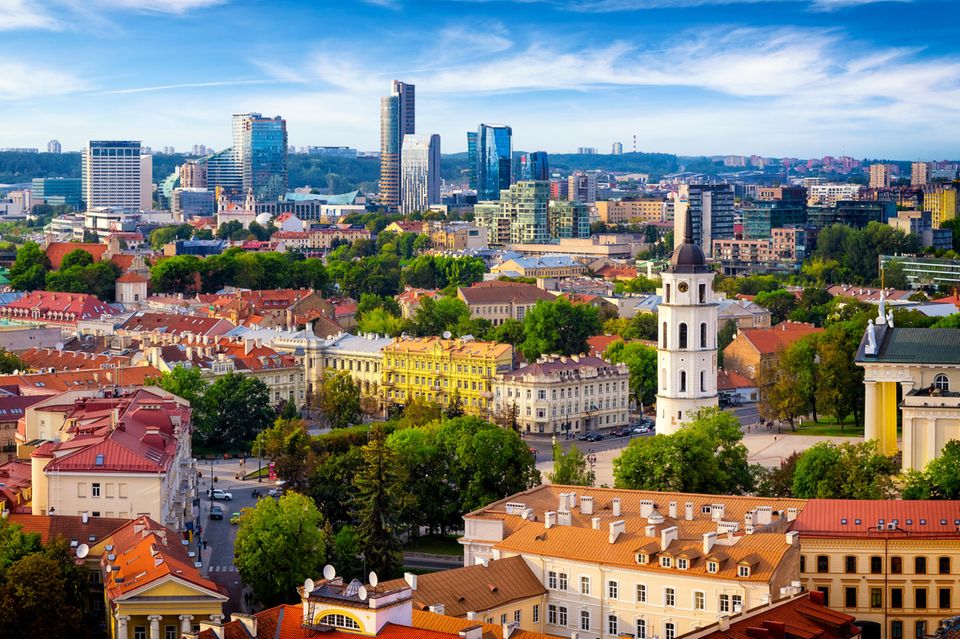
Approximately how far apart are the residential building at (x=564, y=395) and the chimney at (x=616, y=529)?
39.0 metres

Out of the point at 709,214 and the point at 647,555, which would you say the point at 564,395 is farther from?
the point at 709,214

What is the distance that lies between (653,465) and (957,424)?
10.6 metres

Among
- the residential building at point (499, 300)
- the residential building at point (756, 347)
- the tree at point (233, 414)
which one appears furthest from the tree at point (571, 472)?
the residential building at point (499, 300)

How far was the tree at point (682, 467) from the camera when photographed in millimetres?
52469

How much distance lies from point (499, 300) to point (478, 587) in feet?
270

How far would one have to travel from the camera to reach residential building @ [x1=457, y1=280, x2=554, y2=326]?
119 m

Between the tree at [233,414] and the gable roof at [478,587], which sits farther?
the tree at [233,414]

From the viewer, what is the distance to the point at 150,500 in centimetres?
4941

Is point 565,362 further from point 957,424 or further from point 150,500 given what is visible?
point 150,500

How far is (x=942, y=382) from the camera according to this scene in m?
58.0

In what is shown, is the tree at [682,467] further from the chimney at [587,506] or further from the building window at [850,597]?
the building window at [850,597]

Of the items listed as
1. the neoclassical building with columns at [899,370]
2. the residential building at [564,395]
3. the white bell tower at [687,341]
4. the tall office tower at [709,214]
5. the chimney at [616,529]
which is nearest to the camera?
the chimney at [616,529]

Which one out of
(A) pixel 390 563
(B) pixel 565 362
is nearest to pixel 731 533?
(A) pixel 390 563

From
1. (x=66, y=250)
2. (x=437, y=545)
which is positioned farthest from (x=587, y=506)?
(x=66, y=250)
